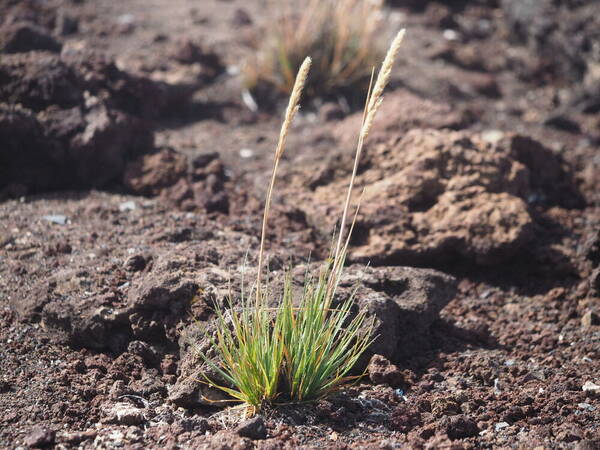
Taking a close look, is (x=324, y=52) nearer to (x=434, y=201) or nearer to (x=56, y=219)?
(x=434, y=201)

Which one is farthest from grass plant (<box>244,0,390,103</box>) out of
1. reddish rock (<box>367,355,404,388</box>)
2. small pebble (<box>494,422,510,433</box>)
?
small pebble (<box>494,422,510,433</box>)

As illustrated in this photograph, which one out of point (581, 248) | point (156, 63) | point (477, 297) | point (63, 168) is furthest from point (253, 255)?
point (156, 63)

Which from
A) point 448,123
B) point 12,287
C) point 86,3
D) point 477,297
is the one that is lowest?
point 477,297

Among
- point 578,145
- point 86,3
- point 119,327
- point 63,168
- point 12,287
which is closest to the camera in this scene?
point 119,327

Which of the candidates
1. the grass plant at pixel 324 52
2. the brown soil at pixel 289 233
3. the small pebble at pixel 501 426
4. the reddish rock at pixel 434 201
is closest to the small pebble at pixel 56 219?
the brown soil at pixel 289 233

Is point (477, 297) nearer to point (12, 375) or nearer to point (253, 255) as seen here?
point (253, 255)

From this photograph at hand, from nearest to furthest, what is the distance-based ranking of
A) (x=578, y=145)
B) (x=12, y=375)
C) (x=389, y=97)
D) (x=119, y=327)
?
(x=12, y=375)
(x=119, y=327)
(x=389, y=97)
(x=578, y=145)
